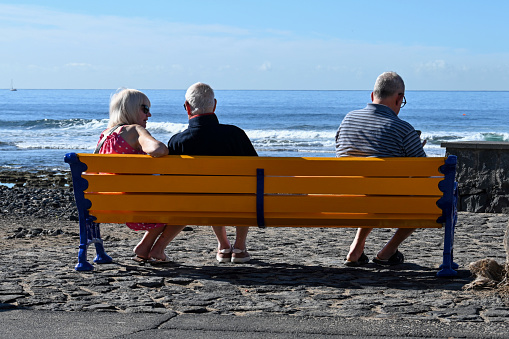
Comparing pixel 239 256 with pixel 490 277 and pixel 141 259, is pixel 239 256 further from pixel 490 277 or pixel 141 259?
pixel 490 277

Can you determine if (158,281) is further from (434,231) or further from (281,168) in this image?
(434,231)

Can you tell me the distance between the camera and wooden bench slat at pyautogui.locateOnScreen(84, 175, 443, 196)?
5.07 m

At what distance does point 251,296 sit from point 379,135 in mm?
1628

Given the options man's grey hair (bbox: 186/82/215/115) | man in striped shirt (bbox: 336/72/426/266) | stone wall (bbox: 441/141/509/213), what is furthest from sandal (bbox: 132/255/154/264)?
stone wall (bbox: 441/141/509/213)

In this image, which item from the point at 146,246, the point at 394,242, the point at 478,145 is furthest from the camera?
the point at 478,145

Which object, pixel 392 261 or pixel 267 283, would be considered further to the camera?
pixel 392 261

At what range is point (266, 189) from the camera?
5141mm

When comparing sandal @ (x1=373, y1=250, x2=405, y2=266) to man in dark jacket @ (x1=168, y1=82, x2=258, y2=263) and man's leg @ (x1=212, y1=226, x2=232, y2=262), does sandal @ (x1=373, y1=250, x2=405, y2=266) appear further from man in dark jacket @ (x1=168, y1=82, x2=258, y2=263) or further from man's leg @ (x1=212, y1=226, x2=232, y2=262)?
man in dark jacket @ (x1=168, y1=82, x2=258, y2=263)

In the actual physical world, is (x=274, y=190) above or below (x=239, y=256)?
above

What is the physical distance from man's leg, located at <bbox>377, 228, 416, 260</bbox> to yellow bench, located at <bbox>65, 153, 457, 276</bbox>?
483 mm

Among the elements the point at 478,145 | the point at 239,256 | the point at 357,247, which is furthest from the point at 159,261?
the point at 478,145

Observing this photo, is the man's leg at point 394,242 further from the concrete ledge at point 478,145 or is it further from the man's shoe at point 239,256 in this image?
the concrete ledge at point 478,145

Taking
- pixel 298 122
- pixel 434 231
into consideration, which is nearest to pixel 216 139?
pixel 434 231

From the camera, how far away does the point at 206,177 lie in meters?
5.15
